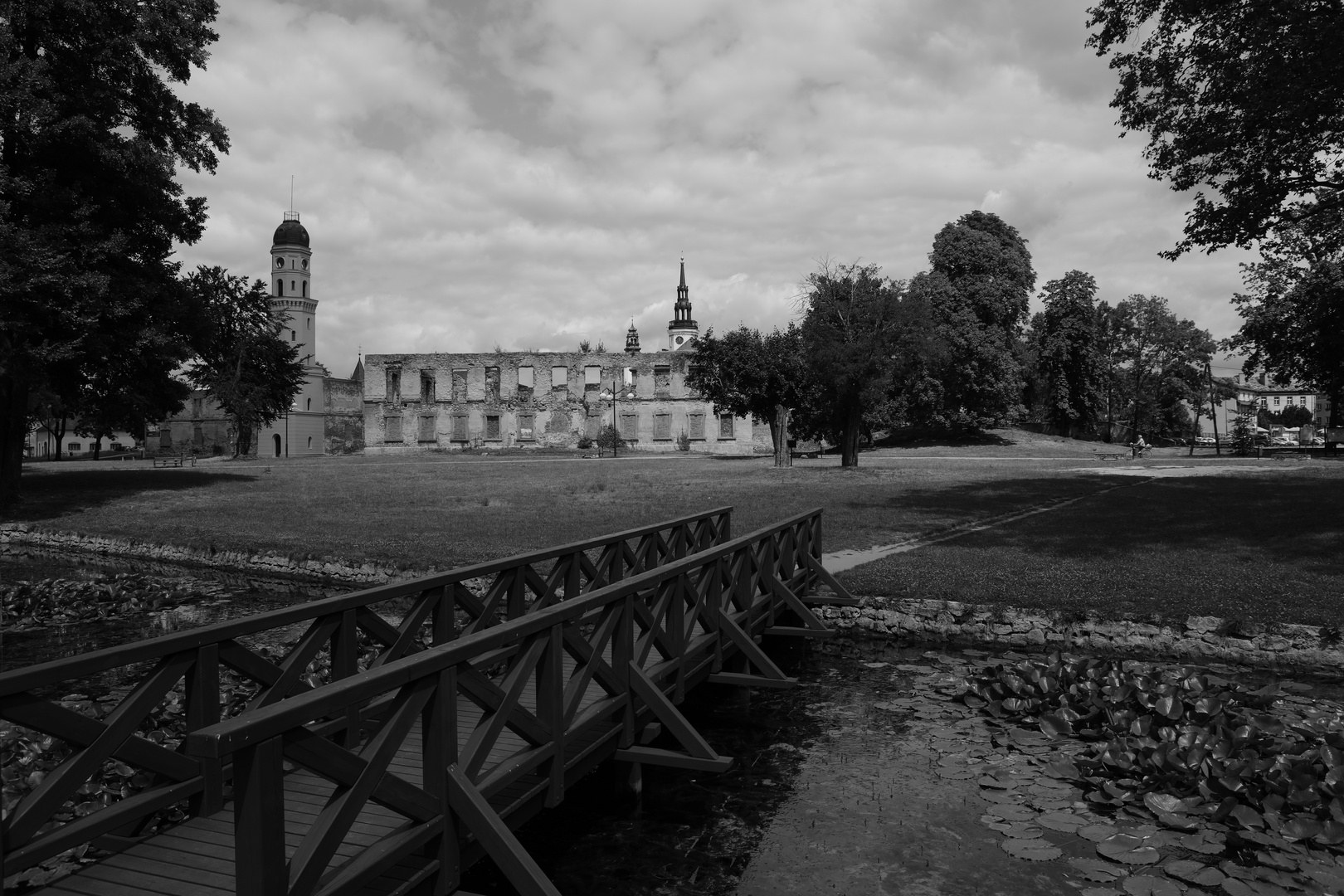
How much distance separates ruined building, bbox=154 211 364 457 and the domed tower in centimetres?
7

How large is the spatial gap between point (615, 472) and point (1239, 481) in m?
19.7

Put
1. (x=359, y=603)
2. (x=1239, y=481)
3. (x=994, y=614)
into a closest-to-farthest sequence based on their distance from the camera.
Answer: (x=359, y=603)
(x=994, y=614)
(x=1239, y=481)

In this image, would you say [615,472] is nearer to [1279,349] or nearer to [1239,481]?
[1239,481]

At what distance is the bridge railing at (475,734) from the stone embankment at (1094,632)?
3668 mm

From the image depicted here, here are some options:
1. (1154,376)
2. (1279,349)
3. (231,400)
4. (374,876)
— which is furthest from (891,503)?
(1154,376)

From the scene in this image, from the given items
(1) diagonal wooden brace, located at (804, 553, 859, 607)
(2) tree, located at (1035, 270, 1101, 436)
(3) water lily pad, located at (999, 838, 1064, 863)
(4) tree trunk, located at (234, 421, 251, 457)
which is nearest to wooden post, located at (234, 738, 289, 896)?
(3) water lily pad, located at (999, 838, 1064, 863)

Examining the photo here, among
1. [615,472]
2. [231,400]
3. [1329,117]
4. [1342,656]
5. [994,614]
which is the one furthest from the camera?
[231,400]

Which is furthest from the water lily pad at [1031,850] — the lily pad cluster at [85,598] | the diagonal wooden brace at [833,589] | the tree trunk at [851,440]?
the tree trunk at [851,440]

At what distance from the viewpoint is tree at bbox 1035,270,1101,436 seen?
54750mm

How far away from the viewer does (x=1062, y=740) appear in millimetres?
6984

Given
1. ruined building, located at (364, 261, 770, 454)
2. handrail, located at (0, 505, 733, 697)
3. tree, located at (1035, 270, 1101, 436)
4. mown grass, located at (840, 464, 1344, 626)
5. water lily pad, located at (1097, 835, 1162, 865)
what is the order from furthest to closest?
1. ruined building, located at (364, 261, 770, 454)
2. tree, located at (1035, 270, 1101, 436)
3. mown grass, located at (840, 464, 1344, 626)
4. water lily pad, located at (1097, 835, 1162, 865)
5. handrail, located at (0, 505, 733, 697)

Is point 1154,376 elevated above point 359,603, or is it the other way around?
point 1154,376

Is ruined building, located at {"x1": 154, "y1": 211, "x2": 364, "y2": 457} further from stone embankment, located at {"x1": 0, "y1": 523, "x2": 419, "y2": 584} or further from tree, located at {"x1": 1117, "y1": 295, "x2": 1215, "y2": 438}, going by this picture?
tree, located at {"x1": 1117, "y1": 295, "x2": 1215, "y2": 438}

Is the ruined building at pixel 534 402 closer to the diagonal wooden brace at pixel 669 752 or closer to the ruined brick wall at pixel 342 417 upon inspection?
the ruined brick wall at pixel 342 417
